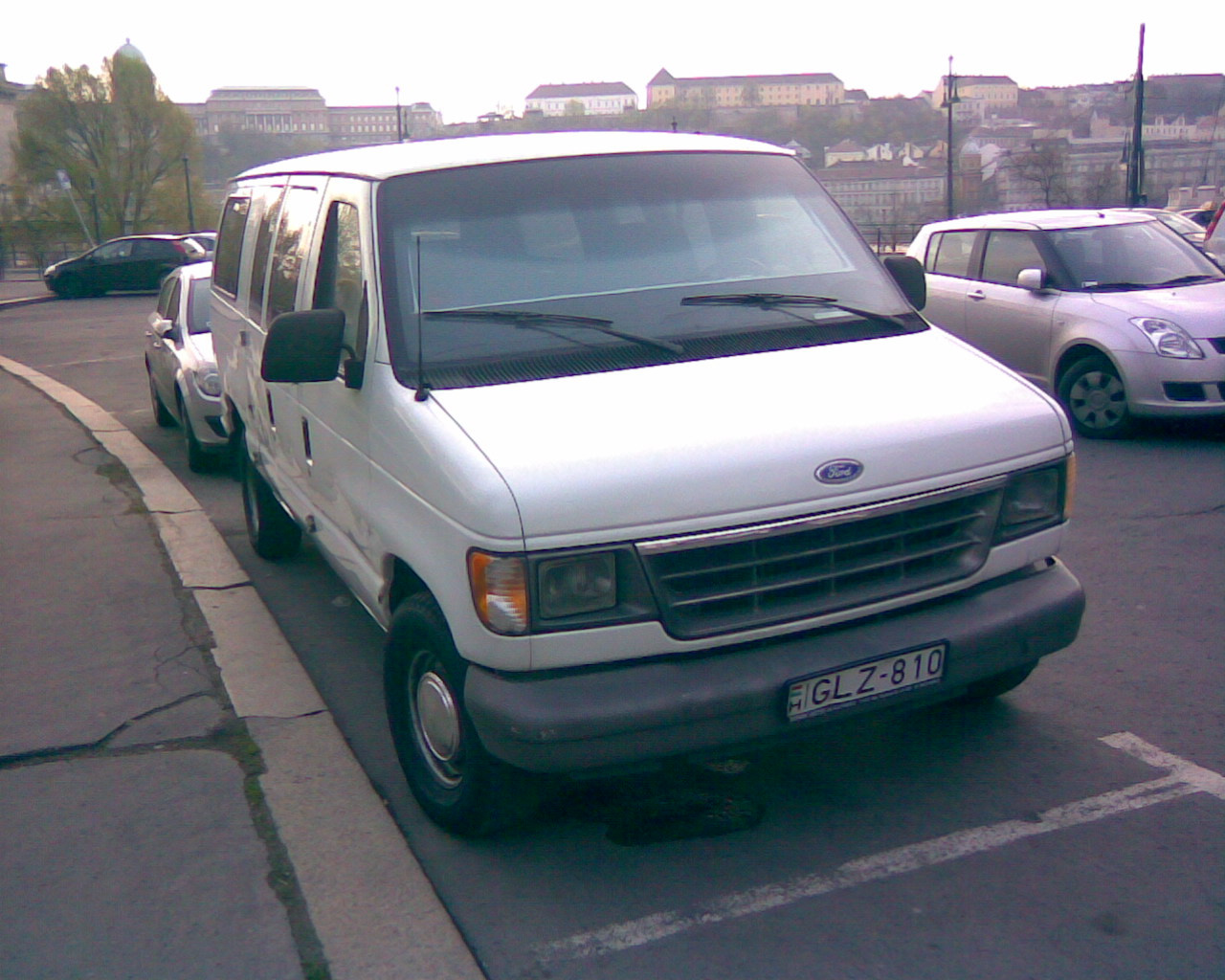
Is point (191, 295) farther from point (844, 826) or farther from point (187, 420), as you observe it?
point (844, 826)

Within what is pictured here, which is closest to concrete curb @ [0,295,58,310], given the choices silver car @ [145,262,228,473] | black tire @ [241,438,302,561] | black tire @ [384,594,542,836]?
silver car @ [145,262,228,473]

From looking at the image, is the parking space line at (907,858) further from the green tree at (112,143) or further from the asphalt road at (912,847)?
the green tree at (112,143)

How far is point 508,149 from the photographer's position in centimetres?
436

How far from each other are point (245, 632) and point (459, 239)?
7.95 ft

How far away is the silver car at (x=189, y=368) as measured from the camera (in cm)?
889

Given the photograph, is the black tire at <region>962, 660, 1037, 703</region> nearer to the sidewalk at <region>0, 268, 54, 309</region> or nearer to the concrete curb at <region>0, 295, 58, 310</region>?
the concrete curb at <region>0, 295, 58, 310</region>

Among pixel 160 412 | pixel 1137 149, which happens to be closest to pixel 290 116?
pixel 1137 149

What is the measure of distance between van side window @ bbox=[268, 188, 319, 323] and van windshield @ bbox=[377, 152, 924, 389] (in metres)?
0.82

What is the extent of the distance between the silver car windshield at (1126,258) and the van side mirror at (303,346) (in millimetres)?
7169

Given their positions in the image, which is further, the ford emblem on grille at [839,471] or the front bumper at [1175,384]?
the front bumper at [1175,384]

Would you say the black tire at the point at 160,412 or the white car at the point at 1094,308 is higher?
the white car at the point at 1094,308

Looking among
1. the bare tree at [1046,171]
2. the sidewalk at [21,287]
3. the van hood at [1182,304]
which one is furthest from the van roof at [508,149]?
the sidewalk at [21,287]

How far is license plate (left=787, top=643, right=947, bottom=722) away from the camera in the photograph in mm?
3225

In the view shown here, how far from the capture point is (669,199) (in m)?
4.29
